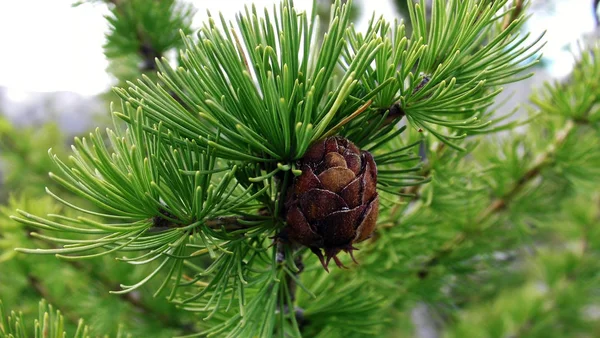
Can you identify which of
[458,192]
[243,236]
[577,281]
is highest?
[243,236]

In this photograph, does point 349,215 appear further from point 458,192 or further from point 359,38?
point 458,192

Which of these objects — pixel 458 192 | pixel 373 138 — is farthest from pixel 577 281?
pixel 373 138

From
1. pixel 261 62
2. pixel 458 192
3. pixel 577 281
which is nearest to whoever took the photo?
pixel 261 62

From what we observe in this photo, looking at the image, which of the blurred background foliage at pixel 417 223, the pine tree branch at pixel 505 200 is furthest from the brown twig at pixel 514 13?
the pine tree branch at pixel 505 200

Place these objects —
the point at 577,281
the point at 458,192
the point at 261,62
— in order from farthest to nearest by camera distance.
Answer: the point at 577,281 < the point at 458,192 < the point at 261,62

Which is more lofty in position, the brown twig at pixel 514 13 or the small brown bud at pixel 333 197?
the brown twig at pixel 514 13

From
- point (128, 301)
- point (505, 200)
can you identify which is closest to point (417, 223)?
point (505, 200)

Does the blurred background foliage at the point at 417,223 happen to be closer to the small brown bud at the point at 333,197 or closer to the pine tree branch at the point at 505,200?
the pine tree branch at the point at 505,200
